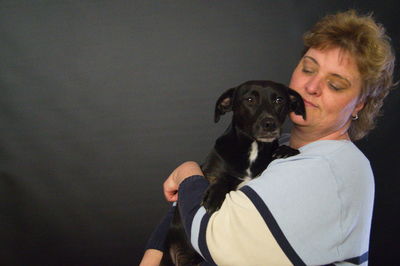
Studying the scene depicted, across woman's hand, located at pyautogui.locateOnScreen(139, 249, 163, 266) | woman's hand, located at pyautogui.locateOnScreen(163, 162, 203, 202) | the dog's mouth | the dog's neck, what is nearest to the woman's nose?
the dog's mouth

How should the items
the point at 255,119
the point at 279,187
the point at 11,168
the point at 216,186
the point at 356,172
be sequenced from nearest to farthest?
the point at 279,187 < the point at 356,172 < the point at 216,186 < the point at 255,119 < the point at 11,168

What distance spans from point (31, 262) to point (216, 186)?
1923 millimetres

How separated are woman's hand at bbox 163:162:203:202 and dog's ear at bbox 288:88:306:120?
1.74ft

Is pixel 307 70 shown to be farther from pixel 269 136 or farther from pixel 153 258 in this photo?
pixel 153 258

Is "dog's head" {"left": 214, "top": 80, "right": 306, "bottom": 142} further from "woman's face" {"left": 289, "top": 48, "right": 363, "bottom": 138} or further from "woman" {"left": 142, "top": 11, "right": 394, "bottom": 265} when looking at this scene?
"woman" {"left": 142, "top": 11, "right": 394, "bottom": 265}

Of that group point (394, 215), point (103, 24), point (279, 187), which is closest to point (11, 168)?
point (103, 24)

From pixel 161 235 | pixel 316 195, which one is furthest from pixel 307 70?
pixel 161 235

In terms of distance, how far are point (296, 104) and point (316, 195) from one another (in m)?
0.63

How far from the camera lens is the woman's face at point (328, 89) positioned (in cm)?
148

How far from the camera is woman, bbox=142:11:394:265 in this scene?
1134mm

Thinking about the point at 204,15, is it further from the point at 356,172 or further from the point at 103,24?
the point at 356,172

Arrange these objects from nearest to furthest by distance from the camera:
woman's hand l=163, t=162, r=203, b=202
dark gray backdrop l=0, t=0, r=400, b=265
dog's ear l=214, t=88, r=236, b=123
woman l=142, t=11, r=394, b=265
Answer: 1. woman l=142, t=11, r=394, b=265
2. woman's hand l=163, t=162, r=203, b=202
3. dog's ear l=214, t=88, r=236, b=123
4. dark gray backdrop l=0, t=0, r=400, b=265

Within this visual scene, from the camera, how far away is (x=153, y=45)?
2.34 m

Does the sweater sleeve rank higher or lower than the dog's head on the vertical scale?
lower
